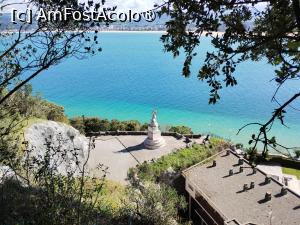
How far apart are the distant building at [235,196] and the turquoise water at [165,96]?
16059 mm

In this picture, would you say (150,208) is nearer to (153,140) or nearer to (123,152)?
(123,152)

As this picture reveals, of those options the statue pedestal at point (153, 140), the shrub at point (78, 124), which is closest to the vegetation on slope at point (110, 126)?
the shrub at point (78, 124)

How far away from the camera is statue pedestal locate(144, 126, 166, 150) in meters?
27.8

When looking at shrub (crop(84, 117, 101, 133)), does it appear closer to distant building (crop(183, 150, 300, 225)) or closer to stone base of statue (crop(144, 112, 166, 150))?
stone base of statue (crop(144, 112, 166, 150))

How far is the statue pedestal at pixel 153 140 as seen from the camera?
91.2 ft

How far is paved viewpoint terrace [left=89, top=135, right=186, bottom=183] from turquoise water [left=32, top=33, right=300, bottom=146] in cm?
1283

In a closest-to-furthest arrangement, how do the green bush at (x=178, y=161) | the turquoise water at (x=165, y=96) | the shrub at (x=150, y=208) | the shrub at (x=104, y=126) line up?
the shrub at (x=150, y=208)
the green bush at (x=178, y=161)
the shrub at (x=104, y=126)
the turquoise water at (x=165, y=96)

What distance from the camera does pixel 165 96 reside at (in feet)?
192

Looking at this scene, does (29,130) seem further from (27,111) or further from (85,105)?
(85,105)

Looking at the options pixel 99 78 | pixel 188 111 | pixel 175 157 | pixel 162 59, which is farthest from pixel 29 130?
pixel 162 59

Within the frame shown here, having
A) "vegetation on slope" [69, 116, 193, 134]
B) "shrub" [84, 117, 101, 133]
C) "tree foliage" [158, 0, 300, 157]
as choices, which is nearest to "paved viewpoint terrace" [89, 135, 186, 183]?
"vegetation on slope" [69, 116, 193, 134]

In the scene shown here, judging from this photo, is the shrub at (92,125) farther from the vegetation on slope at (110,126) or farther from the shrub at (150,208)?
the shrub at (150,208)

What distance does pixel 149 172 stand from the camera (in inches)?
851

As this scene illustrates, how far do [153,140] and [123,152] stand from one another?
2213mm
